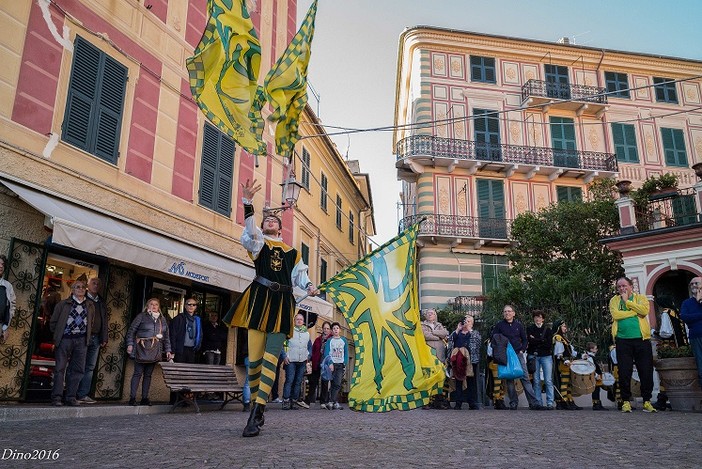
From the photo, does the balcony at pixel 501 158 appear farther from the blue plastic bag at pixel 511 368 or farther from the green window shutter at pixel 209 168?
the blue plastic bag at pixel 511 368

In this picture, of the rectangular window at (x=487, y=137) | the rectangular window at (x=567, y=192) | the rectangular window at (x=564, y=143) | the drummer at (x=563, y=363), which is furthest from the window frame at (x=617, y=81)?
the drummer at (x=563, y=363)

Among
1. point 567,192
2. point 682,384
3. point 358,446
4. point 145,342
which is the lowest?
point 358,446

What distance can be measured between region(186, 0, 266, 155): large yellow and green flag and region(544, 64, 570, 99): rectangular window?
81.9 feet

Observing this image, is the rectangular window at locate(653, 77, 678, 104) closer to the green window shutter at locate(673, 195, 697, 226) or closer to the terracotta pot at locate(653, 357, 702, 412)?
the green window shutter at locate(673, 195, 697, 226)

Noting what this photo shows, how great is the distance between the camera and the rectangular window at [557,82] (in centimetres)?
3016

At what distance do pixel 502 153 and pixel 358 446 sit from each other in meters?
26.3

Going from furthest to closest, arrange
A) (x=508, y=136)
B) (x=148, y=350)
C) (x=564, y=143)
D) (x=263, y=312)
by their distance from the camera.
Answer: (x=564, y=143), (x=508, y=136), (x=148, y=350), (x=263, y=312)

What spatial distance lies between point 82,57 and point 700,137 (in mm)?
31808

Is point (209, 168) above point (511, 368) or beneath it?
above

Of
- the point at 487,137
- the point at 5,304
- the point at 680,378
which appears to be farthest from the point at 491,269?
the point at 5,304

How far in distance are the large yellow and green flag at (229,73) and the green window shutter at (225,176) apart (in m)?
5.89

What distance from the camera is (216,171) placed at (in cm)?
1429

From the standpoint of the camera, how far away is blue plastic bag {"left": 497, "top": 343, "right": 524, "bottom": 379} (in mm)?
11102

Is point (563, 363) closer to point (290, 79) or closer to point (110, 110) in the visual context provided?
point (290, 79)
